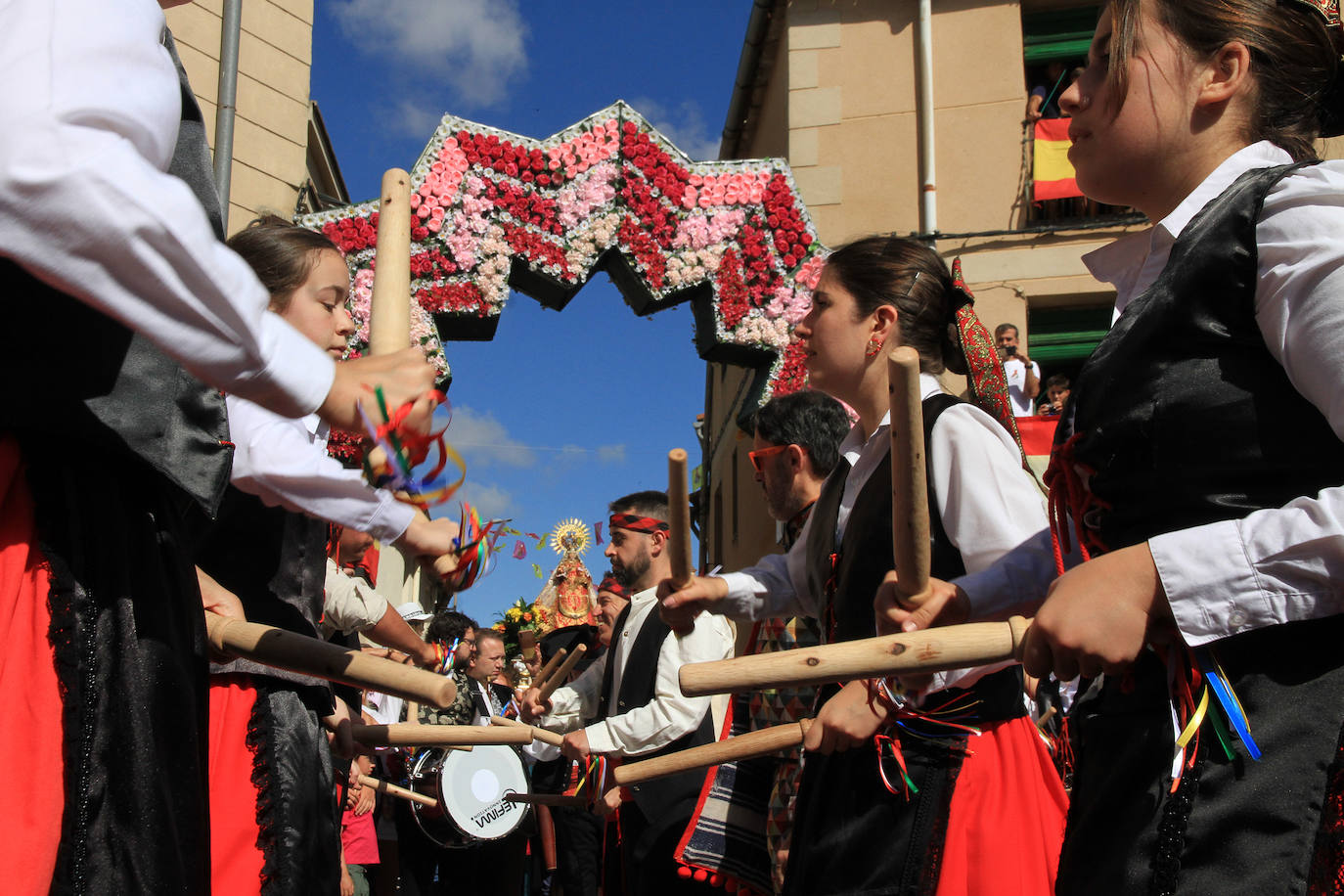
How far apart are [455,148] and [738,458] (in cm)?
596

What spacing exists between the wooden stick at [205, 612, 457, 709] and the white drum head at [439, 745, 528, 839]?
5774 millimetres

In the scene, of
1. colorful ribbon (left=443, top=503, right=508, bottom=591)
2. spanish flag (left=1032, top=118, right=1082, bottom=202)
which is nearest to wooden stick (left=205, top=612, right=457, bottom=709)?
colorful ribbon (left=443, top=503, right=508, bottom=591)

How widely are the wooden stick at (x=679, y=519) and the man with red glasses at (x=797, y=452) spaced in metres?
1.88

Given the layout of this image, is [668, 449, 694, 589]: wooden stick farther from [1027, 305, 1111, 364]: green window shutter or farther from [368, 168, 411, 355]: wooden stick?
[1027, 305, 1111, 364]: green window shutter

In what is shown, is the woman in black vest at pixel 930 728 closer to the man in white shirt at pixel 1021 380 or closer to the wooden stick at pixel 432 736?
the wooden stick at pixel 432 736

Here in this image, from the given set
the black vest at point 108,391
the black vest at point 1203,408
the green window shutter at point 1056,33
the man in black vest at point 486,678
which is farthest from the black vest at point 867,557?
the green window shutter at point 1056,33

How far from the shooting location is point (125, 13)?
148 centimetres

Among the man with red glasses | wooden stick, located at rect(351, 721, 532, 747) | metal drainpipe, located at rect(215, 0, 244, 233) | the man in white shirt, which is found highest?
metal drainpipe, located at rect(215, 0, 244, 233)

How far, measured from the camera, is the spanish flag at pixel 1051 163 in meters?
10.3

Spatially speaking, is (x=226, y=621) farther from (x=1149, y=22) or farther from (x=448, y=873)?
(x=448, y=873)

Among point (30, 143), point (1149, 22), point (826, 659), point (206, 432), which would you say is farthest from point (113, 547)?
point (1149, 22)

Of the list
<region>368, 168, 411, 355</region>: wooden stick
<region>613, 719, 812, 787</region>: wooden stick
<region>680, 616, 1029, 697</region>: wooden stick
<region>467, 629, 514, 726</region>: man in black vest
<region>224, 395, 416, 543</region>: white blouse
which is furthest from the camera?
<region>467, 629, 514, 726</region>: man in black vest

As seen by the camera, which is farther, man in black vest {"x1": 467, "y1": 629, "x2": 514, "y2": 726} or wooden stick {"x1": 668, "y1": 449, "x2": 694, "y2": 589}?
man in black vest {"x1": 467, "y1": 629, "x2": 514, "y2": 726}

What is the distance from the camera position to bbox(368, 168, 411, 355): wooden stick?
1.92m
